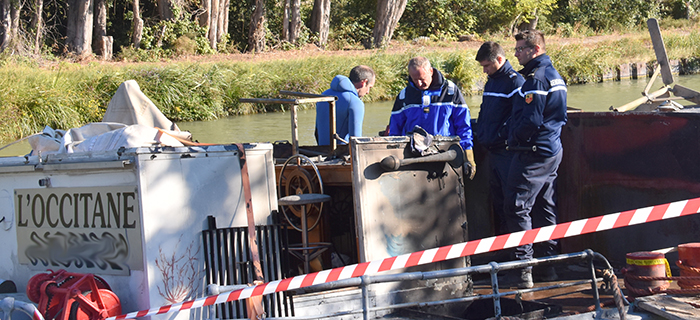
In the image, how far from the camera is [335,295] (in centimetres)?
432

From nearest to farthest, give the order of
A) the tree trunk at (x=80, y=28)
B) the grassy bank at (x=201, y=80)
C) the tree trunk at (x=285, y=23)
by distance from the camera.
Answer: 1. the grassy bank at (x=201, y=80)
2. the tree trunk at (x=80, y=28)
3. the tree trunk at (x=285, y=23)

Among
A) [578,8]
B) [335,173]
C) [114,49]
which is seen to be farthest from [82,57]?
[578,8]

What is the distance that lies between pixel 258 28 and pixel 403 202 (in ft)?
82.4

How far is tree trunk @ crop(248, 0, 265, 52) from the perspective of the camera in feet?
93.6

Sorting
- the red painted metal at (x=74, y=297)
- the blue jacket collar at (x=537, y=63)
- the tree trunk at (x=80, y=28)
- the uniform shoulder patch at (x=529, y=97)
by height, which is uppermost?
the tree trunk at (x=80, y=28)

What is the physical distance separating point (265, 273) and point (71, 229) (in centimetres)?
120

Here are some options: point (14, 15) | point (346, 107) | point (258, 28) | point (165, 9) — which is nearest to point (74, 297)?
point (346, 107)

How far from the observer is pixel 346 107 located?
601cm

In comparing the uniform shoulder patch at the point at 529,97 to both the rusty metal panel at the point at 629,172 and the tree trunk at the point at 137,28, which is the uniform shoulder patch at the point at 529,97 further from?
the tree trunk at the point at 137,28

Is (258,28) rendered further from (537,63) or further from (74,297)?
(74,297)

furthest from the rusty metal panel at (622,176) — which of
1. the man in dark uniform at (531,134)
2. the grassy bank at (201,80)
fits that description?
the grassy bank at (201,80)

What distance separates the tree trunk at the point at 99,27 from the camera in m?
24.2

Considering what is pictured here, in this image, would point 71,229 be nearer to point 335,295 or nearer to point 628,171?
point 335,295

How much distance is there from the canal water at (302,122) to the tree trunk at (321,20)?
11640 mm
